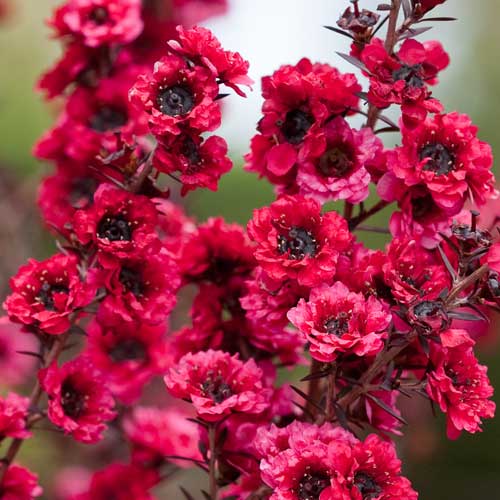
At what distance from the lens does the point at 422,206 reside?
2.81ft

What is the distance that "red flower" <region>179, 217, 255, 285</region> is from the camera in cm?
96

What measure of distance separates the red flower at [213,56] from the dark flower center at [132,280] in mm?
228

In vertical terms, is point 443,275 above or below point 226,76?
below

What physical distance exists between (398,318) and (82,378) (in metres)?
0.37

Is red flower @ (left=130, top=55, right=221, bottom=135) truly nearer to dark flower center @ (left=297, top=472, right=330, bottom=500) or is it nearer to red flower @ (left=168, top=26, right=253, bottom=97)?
red flower @ (left=168, top=26, right=253, bottom=97)

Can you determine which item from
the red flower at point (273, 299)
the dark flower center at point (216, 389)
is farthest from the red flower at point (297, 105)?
the dark flower center at point (216, 389)

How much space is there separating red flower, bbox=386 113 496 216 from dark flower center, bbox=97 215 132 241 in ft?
0.90

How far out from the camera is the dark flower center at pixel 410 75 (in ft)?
2.64

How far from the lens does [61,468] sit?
96.9 inches

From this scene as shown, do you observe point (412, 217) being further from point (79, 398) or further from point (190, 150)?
point (79, 398)

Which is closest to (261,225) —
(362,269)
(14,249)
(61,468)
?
(362,269)

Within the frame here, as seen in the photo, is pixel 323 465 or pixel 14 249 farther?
pixel 14 249

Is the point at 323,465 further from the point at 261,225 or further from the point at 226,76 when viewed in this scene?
the point at 226,76

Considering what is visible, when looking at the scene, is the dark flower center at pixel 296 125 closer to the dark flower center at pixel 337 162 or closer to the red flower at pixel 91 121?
the dark flower center at pixel 337 162
